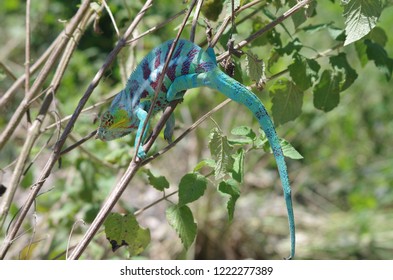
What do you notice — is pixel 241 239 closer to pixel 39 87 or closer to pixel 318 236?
pixel 318 236

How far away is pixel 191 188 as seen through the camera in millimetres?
1455

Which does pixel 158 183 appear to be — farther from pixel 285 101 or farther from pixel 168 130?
pixel 285 101

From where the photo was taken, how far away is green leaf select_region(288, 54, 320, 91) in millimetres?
1581

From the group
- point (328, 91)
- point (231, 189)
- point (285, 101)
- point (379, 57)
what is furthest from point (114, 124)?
point (379, 57)

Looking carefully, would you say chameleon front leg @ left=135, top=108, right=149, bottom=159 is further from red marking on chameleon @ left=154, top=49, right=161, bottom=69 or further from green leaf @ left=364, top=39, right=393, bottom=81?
green leaf @ left=364, top=39, right=393, bottom=81

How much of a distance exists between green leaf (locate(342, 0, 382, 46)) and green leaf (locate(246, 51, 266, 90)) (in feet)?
0.61

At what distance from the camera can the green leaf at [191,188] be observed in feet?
4.75

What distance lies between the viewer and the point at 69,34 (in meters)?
1.74

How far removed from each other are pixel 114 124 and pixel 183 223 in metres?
0.28

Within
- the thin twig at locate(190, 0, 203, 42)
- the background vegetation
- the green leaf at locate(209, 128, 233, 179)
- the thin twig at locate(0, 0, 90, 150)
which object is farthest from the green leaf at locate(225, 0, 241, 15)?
the background vegetation

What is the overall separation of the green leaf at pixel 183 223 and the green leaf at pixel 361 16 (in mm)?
518

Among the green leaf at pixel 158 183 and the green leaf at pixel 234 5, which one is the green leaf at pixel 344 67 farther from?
the green leaf at pixel 158 183

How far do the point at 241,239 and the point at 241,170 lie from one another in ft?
6.13
